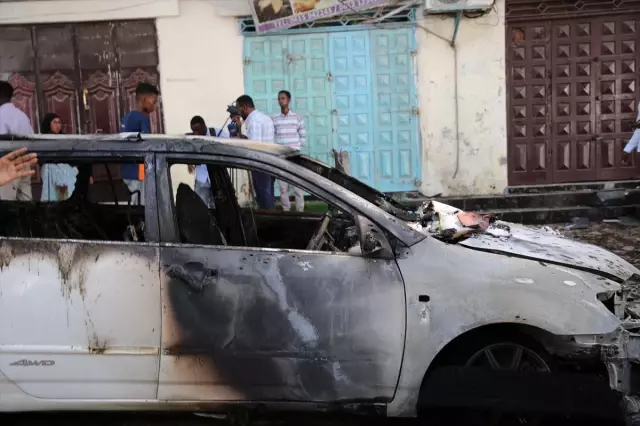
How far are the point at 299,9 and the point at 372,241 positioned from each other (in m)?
6.91

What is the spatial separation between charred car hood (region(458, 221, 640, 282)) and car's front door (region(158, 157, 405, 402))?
626 mm

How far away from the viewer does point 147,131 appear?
262 inches

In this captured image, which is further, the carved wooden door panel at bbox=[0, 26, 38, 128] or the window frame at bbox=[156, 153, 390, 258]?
the carved wooden door panel at bbox=[0, 26, 38, 128]

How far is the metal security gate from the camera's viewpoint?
9305 millimetres

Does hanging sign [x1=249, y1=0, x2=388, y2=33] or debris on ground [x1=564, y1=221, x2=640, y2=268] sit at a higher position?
hanging sign [x1=249, y1=0, x2=388, y2=33]

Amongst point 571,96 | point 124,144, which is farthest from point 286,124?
point 124,144

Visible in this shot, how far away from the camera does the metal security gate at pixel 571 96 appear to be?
9305mm

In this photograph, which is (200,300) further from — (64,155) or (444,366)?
(444,366)

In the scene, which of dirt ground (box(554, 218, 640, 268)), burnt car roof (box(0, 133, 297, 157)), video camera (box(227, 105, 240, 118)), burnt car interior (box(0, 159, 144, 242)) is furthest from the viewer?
video camera (box(227, 105, 240, 118))

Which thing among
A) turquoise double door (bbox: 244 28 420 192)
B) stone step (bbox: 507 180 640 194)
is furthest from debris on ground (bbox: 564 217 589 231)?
turquoise double door (bbox: 244 28 420 192)

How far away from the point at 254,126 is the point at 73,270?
5.32 metres

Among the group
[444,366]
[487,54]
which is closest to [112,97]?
[487,54]

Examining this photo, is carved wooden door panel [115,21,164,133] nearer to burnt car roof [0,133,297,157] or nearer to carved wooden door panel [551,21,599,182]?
carved wooden door panel [551,21,599,182]

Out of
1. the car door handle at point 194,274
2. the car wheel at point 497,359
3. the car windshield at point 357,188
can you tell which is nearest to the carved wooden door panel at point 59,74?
the car windshield at point 357,188
